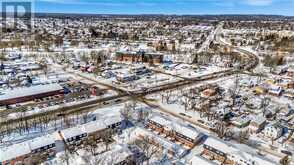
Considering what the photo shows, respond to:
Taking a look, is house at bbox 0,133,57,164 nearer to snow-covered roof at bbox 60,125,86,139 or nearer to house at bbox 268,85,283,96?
snow-covered roof at bbox 60,125,86,139

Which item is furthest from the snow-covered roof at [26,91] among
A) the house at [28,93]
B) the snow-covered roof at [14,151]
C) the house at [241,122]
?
the house at [241,122]

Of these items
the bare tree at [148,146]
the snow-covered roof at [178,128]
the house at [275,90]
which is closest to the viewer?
the bare tree at [148,146]

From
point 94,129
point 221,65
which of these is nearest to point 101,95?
point 94,129

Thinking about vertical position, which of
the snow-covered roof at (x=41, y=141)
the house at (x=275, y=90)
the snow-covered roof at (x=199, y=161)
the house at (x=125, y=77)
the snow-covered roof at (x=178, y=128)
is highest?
the house at (x=125, y=77)

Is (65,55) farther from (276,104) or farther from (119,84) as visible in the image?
(276,104)

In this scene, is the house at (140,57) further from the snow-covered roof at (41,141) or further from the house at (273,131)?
the snow-covered roof at (41,141)
